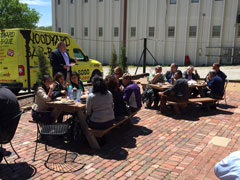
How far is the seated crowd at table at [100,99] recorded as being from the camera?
438cm

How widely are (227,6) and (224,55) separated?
15.8ft

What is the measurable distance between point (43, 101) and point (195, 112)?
15.3 feet

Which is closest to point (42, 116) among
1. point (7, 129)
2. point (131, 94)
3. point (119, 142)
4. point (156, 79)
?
point (7, 129)

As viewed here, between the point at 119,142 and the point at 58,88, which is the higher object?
the point at 58,88

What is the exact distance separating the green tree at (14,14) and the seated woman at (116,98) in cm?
3762

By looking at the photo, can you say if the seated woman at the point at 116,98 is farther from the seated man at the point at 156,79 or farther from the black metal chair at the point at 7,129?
the seated man at the point at 156,79

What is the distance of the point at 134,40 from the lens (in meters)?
28.2

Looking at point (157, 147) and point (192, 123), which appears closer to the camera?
point (157, 147)

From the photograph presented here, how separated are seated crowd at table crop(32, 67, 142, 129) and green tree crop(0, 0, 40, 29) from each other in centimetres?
3668

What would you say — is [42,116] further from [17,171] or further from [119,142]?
[119,142]

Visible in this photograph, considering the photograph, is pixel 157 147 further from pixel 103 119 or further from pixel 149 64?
pixel 149 64

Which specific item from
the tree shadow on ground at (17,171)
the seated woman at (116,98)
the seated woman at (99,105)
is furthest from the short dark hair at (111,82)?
the tree shadow on ground at (17,171)

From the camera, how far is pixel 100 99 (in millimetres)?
4355

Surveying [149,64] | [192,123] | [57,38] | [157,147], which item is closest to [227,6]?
[149,64]
